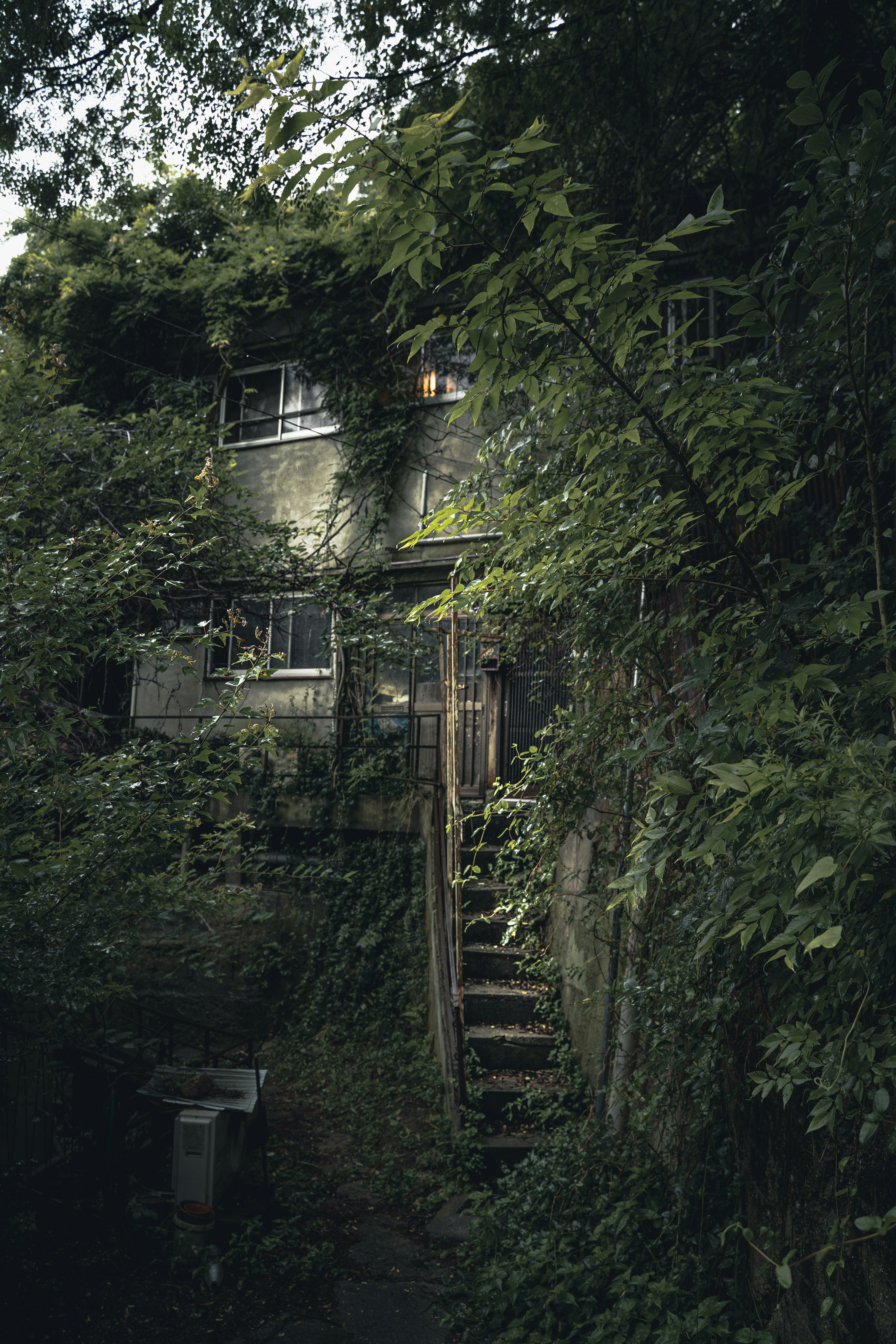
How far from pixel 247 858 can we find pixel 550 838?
202 centimetres

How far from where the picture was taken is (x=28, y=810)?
416 centimetres

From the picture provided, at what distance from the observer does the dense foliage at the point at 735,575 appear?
1962 mm

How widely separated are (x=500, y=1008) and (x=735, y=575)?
14.4ft

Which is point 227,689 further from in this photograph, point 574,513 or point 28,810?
point 574,513

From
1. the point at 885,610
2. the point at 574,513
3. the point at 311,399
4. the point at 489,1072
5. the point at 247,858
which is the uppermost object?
the point at 311,399

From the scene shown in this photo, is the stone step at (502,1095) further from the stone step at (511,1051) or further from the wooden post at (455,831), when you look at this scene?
the stone step at (511,1051)

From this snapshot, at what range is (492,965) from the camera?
266 inches

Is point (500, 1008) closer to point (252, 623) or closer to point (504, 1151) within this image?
point (504, 1151)

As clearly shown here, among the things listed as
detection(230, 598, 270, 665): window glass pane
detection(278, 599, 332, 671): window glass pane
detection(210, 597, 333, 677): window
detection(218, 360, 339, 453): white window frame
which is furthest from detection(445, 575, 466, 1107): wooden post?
detection(218, 360, 339, 453): white window frame

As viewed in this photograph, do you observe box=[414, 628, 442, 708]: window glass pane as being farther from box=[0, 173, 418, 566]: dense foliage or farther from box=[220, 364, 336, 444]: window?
box=[220, 364, 336, 444]: window

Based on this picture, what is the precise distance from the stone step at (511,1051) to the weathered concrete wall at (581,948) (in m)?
0.25

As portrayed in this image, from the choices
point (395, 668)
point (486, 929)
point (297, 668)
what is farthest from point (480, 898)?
point (297, 668)

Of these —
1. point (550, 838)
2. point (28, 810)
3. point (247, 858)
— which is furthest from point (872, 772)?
point (247, 858)

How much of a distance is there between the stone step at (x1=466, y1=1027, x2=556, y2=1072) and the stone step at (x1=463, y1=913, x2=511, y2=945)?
1.03 m
